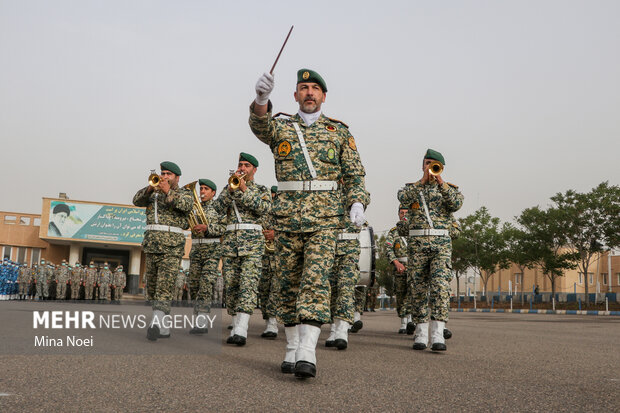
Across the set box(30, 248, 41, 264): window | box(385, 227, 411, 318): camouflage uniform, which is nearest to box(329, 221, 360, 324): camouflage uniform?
box(385, 227, 411, 318): camouflage uniform

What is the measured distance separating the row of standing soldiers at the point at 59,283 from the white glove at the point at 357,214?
2719 cm

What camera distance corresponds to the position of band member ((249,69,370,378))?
4.47 metres

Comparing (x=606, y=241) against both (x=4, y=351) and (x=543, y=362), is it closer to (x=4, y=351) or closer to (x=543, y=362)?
(x=543, y=362)

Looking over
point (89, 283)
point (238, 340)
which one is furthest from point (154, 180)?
point (89, 283)

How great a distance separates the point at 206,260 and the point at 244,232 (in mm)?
2204

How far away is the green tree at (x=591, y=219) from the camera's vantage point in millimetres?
33594

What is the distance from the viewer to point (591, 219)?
34812 mm

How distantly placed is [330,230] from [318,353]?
6.54ft

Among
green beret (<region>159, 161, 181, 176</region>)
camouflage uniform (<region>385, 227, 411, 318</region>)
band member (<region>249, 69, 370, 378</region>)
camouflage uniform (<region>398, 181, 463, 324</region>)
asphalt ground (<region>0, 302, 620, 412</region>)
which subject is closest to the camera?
asphalt ground (<region>0, 302, 620, 412</region>)

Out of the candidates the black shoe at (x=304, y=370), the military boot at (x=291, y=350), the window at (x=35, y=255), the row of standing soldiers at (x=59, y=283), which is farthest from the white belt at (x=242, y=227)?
the window at (x=35, y=255)

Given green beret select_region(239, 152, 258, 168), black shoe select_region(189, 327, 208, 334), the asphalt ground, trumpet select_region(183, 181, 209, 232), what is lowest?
black shoe select_region(189, 327, 208, 334)

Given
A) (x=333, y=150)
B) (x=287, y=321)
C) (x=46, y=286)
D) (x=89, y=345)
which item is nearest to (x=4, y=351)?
(x=89, y=345)

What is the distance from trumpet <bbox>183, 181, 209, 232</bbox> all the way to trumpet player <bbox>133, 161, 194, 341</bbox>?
343 mm

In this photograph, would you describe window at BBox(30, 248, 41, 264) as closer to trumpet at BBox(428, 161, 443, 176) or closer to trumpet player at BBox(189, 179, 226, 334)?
trumpet player at BBox(189, 179, 226, 334)
